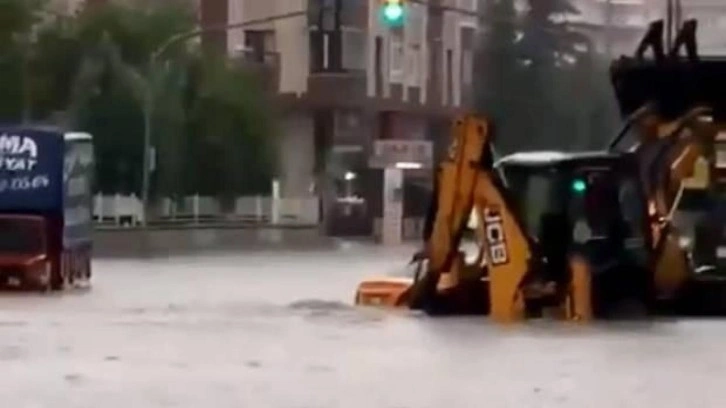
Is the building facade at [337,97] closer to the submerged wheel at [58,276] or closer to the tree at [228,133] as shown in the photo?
the tree at [228,133]

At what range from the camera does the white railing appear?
7419cm

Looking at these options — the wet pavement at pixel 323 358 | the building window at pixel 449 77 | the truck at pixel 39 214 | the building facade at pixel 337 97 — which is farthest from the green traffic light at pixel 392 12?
the building window at pixel 449 77

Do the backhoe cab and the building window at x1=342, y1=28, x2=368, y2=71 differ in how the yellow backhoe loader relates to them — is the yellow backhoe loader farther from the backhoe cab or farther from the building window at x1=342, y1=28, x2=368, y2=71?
the building window at x1=342, y1=28, x2=368, y2=71

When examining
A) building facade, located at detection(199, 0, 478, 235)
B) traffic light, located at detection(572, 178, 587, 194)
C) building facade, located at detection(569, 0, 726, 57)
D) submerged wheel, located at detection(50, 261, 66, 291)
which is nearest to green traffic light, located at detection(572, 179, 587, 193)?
traffic light, located at detection(572, 178, 587, 194)

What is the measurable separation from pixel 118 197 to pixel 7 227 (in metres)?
32.5

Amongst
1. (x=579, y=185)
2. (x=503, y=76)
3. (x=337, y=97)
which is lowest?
(x=579, y=185)

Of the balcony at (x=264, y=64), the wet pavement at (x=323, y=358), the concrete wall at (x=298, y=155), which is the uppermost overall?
the balcony at (x=264, y=64)

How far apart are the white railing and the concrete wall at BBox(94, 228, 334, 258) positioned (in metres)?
0.86

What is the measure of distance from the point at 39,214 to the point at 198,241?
3009cm

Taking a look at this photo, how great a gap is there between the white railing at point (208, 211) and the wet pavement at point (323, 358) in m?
38.0

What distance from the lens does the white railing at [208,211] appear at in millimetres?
74188

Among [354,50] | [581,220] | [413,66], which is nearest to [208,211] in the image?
[354,50]

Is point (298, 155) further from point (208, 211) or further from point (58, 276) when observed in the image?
point (58, 276)

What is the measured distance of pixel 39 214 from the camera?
42.7m
